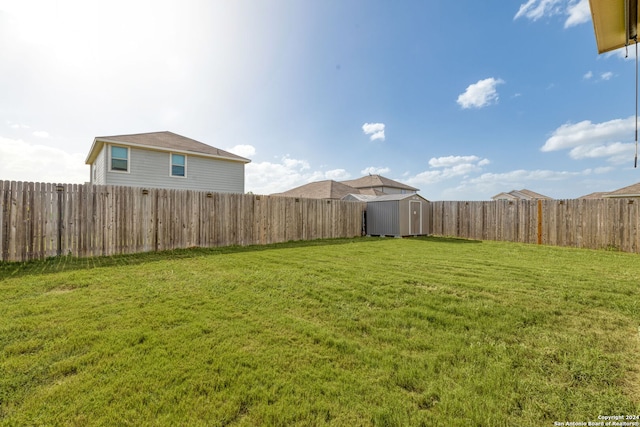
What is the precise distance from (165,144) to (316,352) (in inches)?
537

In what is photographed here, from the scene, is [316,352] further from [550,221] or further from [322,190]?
[322,190]

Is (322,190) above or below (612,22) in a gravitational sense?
above

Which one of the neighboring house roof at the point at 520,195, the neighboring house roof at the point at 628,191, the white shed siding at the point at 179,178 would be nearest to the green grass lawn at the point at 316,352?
the white shed siding at the point at 179,178

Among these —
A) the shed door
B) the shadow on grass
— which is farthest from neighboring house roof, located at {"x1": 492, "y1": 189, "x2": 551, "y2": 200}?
the shadow on grass

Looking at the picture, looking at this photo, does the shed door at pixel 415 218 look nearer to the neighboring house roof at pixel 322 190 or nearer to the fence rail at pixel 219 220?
the fence rail at pixel 219 220

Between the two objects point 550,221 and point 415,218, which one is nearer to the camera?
point 550,221

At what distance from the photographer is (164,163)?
12.6 m

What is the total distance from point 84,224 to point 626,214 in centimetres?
1754

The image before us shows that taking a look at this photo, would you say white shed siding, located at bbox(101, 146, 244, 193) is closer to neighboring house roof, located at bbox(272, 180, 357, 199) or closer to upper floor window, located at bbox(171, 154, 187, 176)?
upper floor window, located at bbox(171, 154, 187, 176)

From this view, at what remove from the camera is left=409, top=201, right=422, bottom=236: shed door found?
14188mm

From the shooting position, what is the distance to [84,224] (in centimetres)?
704

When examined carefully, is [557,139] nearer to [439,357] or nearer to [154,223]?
[439,357]

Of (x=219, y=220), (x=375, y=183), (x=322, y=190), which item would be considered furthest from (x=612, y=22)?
(x=375, y=183)

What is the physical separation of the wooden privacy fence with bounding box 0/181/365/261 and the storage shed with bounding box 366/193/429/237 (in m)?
4.54
